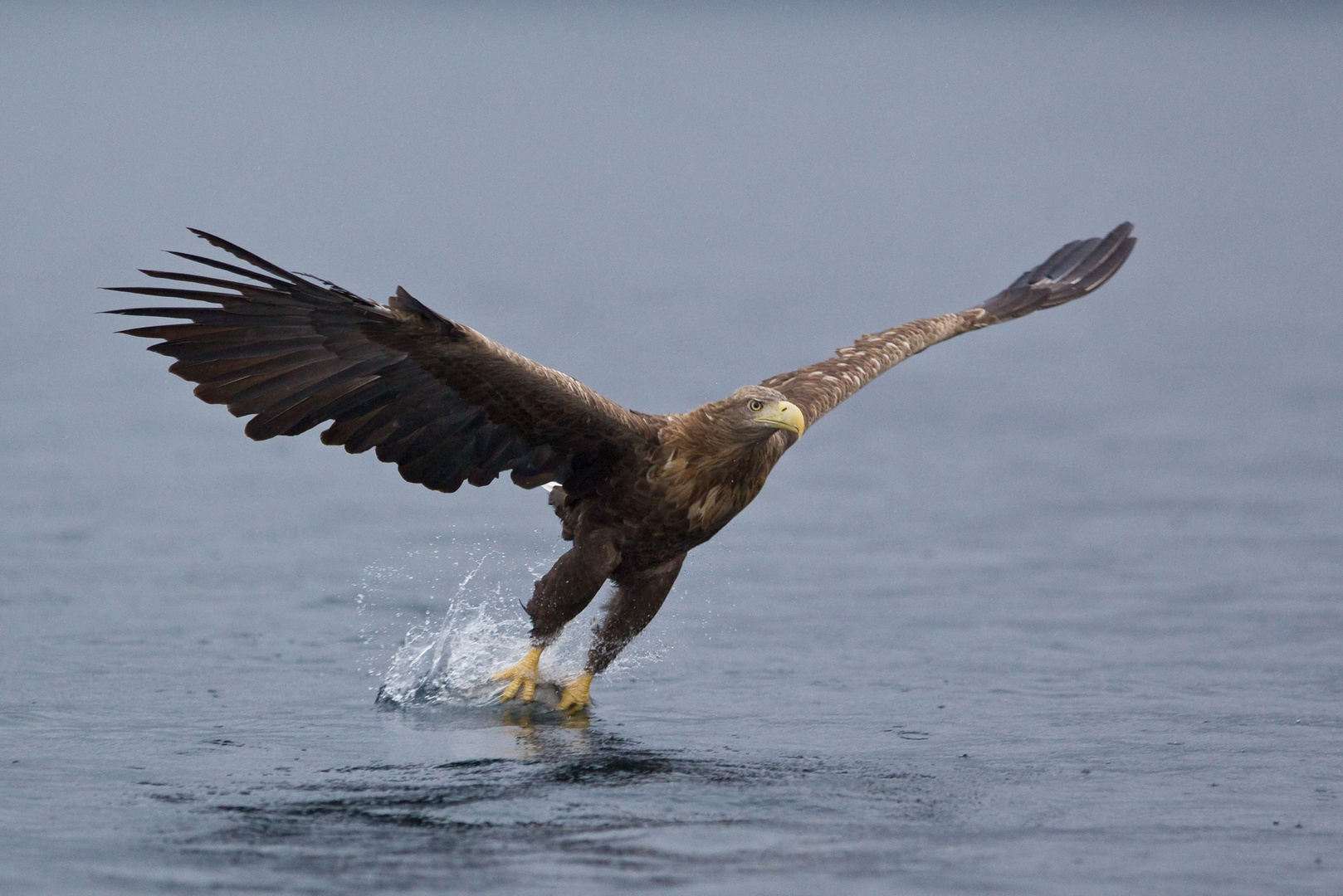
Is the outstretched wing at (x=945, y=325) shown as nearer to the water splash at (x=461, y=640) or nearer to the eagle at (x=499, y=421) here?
the eagle at (x=499, y=421)

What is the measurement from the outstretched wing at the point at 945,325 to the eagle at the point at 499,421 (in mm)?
209

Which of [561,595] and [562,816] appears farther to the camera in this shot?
[561,595]

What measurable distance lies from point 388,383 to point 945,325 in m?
3.58

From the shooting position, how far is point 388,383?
856 cm

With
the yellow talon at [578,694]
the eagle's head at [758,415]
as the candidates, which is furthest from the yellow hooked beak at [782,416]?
the yellow talon at [578,694]

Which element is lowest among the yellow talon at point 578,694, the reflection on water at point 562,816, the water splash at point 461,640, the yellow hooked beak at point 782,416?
the reflection on water at point 562,816

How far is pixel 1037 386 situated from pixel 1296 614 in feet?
35.4

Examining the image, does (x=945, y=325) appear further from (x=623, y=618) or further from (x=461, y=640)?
(x=461, y=640)

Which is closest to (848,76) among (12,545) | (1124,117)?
(1124,117)

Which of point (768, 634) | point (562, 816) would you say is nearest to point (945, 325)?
point (768, 634)

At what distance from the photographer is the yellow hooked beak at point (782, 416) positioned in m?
8.53

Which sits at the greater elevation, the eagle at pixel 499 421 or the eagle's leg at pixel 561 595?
the eagle at pixel 499 421

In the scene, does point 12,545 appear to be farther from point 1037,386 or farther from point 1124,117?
point 1124,117

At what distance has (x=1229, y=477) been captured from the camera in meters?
16.2
